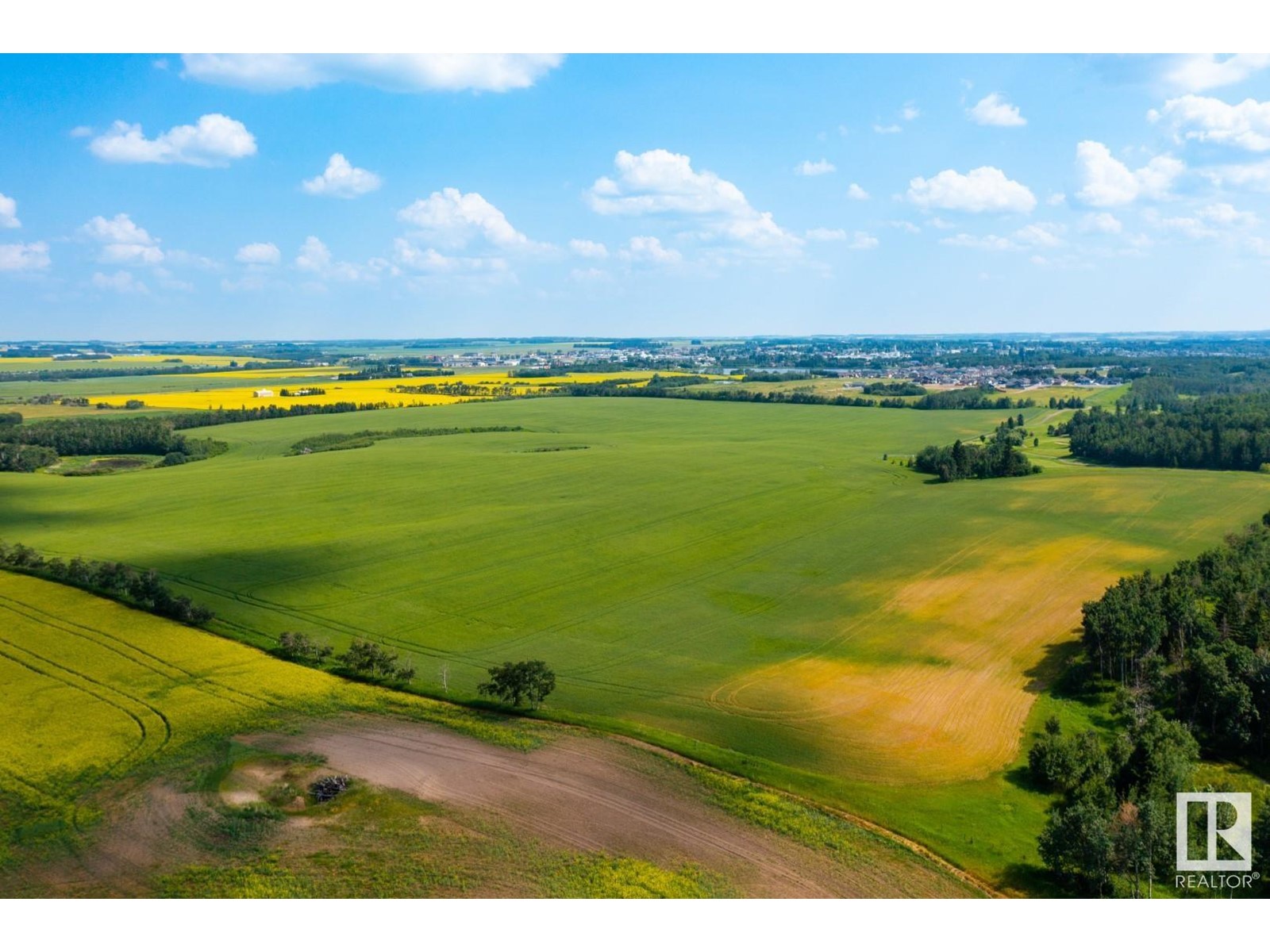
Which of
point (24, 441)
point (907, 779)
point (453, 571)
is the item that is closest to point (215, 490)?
point (453, 571)

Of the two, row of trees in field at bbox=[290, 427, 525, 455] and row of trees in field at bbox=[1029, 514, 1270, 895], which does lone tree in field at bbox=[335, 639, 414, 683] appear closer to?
row of trees in field at bbox=[1029, 514, 1270, 895]

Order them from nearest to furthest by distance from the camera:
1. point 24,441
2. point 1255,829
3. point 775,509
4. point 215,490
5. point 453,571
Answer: point 1255,829 < point 453,571 < point 775,509 < point 215,490 < point 24,441

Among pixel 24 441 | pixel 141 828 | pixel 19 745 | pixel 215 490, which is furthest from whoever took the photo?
pixel 24 441

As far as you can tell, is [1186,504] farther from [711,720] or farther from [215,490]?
[215,490]

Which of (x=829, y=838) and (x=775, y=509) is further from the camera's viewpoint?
(x=775, y=509)
